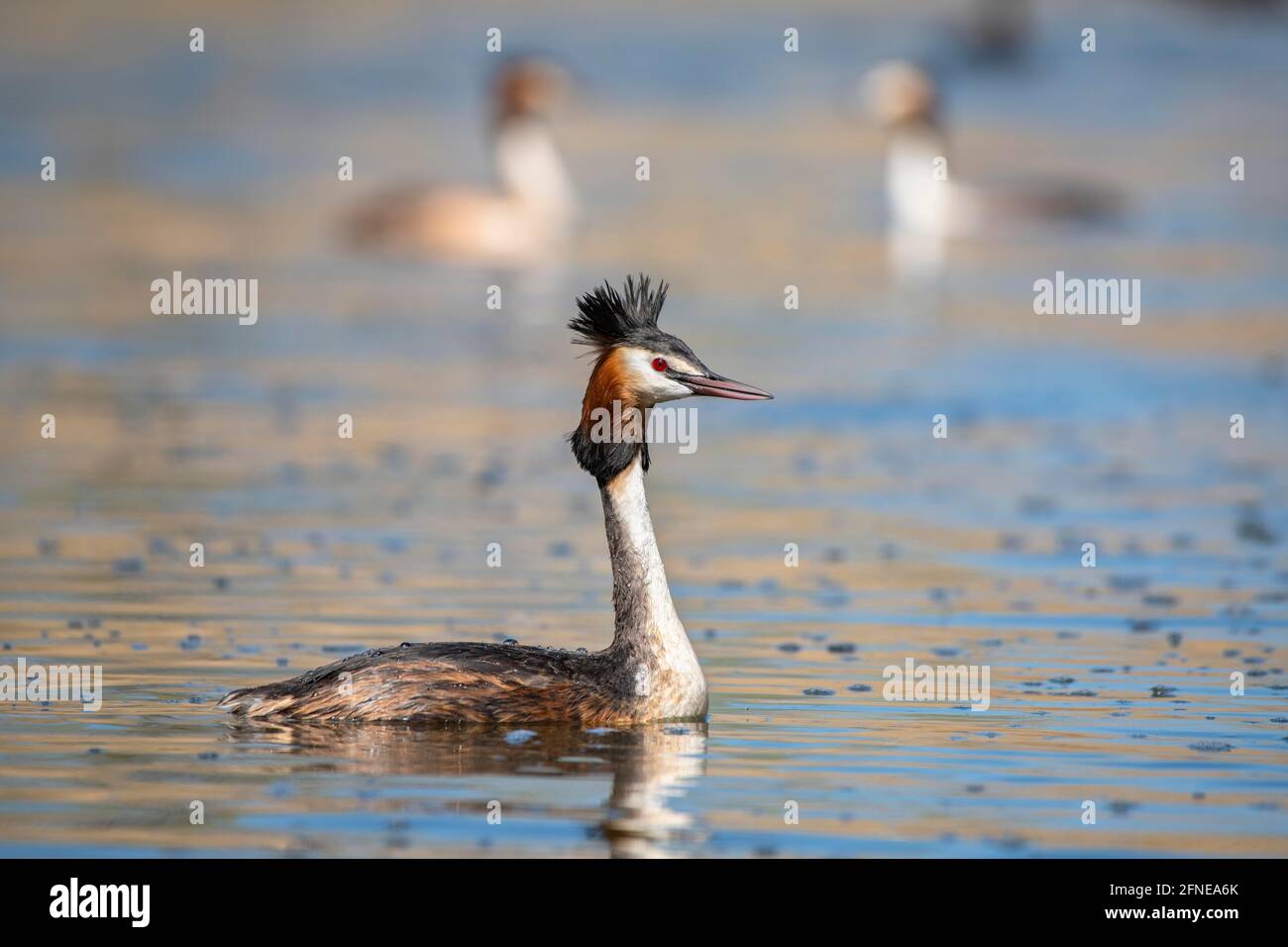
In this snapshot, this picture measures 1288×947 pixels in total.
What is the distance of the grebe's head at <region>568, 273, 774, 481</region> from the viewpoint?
11781mm

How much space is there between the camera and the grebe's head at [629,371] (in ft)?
38.7

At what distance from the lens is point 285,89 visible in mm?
47438

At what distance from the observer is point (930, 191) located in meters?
36.6

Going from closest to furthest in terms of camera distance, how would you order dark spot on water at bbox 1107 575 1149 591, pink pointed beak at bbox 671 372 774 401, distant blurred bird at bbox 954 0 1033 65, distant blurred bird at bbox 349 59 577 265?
pink pointed beak at bbox 671 372 774 401
dark spot on water at bbox 1107 575 1149 591
distant blurred bird at bbox 349 59 577 265
distant blurred bird at bbox 954 0 1033 65

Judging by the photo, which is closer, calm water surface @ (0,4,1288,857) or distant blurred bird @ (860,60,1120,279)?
calm water surface @ (0,4,1288,857)

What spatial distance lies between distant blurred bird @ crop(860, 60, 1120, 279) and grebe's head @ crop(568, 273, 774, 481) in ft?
77.6

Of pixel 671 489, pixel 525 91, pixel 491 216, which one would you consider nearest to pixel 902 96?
pixel 525 91

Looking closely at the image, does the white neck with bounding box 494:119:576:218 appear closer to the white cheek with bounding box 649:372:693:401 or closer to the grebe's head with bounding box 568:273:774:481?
the grebe's head with bounding box 568:273:774:481

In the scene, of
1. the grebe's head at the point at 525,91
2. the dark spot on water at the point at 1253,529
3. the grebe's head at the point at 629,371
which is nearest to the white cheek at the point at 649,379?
the grebe's head at the point at 629,371

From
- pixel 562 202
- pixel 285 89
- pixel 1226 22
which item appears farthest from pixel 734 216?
pixel 1226 22

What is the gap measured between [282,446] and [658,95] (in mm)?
27430

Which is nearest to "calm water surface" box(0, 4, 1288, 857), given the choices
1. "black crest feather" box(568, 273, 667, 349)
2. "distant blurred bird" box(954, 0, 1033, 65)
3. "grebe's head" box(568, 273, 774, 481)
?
"grebe's head" box(568, 273, 774, 481)

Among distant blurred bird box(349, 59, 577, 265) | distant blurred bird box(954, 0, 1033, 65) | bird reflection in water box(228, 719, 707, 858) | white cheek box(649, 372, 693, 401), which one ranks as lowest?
bird reflection in water box(228, 719, 707, 858)

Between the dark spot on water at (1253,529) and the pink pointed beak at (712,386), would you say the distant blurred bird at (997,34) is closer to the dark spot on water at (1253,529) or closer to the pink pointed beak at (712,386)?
the dark spot on water at (1253,529)
